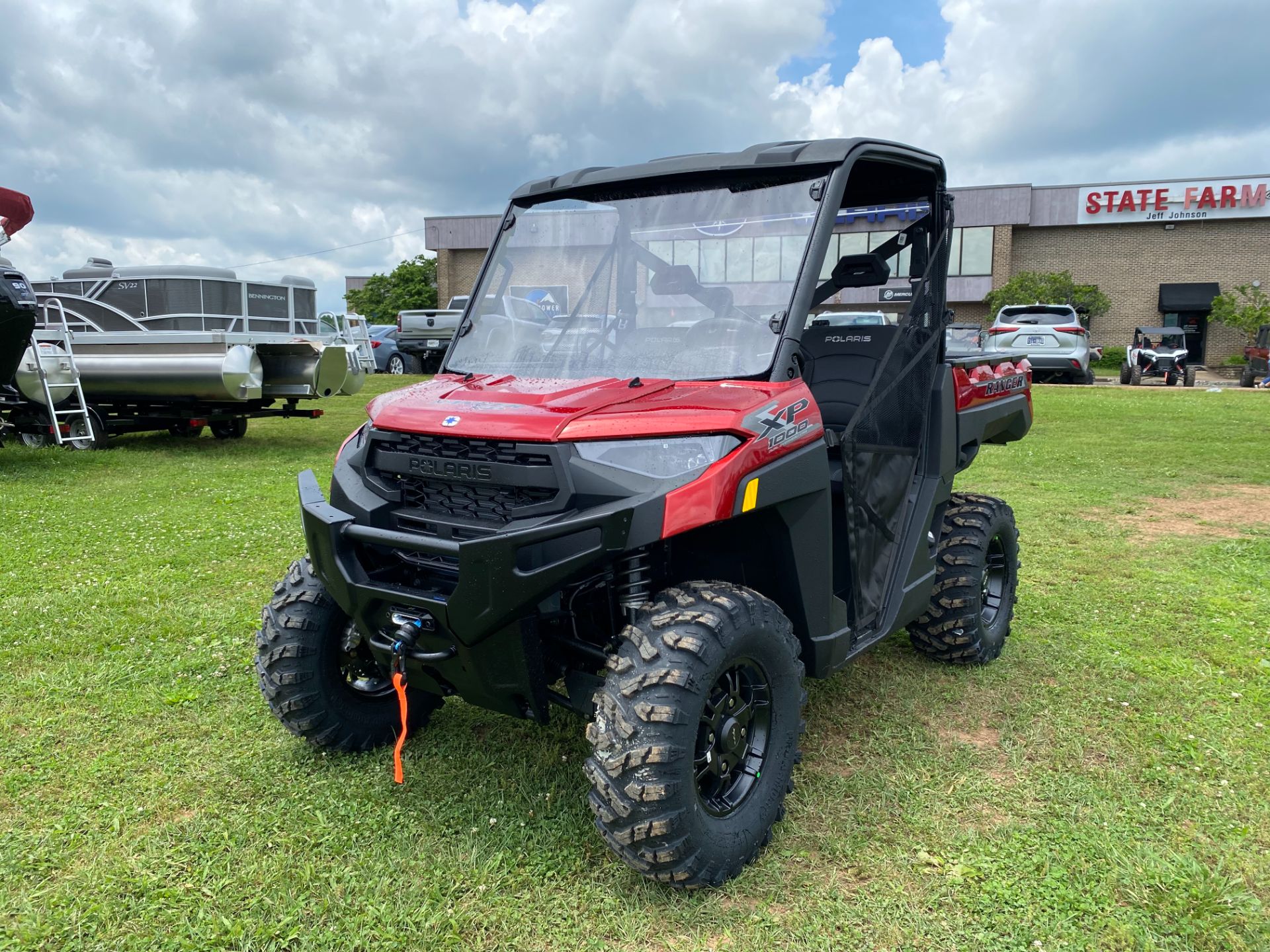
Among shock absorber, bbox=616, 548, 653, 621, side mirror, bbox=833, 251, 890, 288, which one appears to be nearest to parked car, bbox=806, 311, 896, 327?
side mirror, bbox=833, 251, 890, 288

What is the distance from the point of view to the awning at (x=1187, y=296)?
39.6 m

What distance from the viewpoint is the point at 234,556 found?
22.3 ft

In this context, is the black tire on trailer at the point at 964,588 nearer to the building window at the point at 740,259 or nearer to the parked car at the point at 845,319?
the parked car at the point at 845,319

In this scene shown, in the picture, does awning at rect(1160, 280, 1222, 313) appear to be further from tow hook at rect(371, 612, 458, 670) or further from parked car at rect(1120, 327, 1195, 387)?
Result: tow hook at rect(371, 612, 458, 670)

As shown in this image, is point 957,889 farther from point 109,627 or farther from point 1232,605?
point 109,627

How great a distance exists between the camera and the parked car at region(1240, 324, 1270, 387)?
24.8m

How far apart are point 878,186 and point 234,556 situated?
16.5ft

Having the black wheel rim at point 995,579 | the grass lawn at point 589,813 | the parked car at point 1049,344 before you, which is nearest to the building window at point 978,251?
the parked car at point 1049,344

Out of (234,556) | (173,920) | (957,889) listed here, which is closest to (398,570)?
(173,920)

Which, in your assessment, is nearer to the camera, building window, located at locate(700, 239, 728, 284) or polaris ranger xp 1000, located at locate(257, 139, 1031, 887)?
polaris ranger xp 1000, located at locate(257, 139, 1031, 887)

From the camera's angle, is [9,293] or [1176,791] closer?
[1176,791]

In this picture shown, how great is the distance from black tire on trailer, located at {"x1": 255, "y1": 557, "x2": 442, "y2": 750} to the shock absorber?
3.38 ft

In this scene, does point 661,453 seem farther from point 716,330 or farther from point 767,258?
point 767,258

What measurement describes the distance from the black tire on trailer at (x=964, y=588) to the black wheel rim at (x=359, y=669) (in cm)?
242
